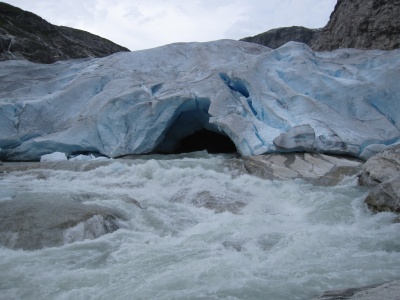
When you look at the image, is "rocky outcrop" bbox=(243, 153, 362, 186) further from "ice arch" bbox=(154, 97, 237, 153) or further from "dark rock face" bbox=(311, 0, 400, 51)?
"dark rock face" bbox=(311, 0, 400, 51)

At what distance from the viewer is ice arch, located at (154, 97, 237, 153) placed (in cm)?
1327

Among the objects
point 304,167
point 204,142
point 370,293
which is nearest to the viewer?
point 370,293

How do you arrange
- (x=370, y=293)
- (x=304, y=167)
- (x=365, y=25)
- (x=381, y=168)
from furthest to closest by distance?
1. (x=365, y=25)
2. (x=304, y=167)
3. (x=381, y=168)
4. (x=370, y=293)

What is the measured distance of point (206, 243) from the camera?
5281 mm

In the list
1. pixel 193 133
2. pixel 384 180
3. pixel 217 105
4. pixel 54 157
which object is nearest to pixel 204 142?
pixel 193 133

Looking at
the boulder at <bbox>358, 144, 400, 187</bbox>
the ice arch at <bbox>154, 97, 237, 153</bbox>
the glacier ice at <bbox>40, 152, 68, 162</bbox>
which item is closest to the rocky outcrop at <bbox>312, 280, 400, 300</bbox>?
the boulder at <bbox>358, 144, 400, 187</bbox>

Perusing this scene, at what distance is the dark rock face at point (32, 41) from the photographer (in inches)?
898

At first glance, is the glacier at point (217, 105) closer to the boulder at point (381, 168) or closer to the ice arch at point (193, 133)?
the ice arch at point (193, 133)

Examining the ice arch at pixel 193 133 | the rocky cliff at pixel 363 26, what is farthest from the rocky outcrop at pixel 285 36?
the ice arch at pixel 193 133

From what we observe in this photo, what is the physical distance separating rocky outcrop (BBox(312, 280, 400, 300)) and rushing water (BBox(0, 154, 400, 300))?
65 cm

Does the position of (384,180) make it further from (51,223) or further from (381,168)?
(51,223)

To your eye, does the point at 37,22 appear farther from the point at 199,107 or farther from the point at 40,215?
the point at 40,215

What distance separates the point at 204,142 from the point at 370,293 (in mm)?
14032

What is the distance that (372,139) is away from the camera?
1005cm
